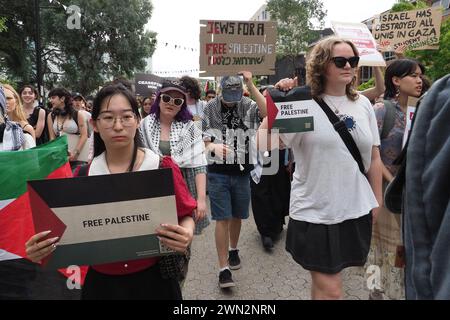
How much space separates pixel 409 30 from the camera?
481 cm

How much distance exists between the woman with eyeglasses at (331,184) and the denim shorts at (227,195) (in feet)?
4.33

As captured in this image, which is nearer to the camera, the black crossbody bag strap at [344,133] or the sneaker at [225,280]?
the black crossbody bag strap at [344,133]

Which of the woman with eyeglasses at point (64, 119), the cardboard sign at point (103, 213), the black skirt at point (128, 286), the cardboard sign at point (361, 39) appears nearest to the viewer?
the cardboard sign at point (103, 213)

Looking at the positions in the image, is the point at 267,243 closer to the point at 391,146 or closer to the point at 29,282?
the point at 391,146

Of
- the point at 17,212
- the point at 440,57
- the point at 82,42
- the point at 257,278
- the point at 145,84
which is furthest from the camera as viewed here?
the point at 82,42

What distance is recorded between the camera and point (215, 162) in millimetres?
3889

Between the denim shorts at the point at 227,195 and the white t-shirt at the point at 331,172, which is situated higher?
the white t-shirt at the point at 331,172

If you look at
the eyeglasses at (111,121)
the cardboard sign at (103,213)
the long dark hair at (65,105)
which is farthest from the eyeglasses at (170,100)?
the long dark hair at (65,105)

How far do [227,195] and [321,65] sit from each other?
1.76 metres

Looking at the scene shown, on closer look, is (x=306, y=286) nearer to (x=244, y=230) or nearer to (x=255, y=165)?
(x=255, y=165)

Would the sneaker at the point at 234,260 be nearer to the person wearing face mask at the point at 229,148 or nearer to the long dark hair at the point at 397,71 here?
the person wearing face mask at the point at 229,148

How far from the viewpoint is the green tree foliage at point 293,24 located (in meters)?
45.9

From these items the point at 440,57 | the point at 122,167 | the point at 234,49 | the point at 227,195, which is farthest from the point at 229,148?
the point at 440,57

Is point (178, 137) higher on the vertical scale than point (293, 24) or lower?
lower
